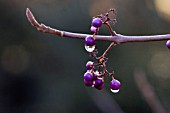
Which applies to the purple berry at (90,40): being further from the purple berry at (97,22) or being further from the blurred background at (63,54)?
the blurred background at (63,54)

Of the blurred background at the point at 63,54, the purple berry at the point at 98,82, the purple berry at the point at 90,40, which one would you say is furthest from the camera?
the blurred background at the point at 63,54

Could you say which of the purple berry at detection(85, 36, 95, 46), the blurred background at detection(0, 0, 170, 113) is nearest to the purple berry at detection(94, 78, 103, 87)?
the purple berry at detection(85, 36, 95, 46)

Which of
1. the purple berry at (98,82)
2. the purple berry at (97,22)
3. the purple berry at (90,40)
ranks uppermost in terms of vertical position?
the purple berry at (97,22)

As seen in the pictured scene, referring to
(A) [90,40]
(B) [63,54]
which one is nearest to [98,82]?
(A) [90,40]

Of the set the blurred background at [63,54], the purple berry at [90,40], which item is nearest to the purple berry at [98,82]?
the purple berry at [90,40]

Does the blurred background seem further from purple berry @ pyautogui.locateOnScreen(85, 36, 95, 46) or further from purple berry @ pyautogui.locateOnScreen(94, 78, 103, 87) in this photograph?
purple berry @ pyautogui.locateOnScreen(85, 36, 95, 46)

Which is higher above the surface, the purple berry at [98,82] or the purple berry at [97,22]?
the purple berry at [97,22]

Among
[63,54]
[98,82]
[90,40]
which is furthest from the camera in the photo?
[63,54]

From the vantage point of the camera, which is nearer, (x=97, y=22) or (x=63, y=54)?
(x=97, y=22)

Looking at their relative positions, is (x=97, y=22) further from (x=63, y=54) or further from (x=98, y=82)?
(x=63, y=54)
